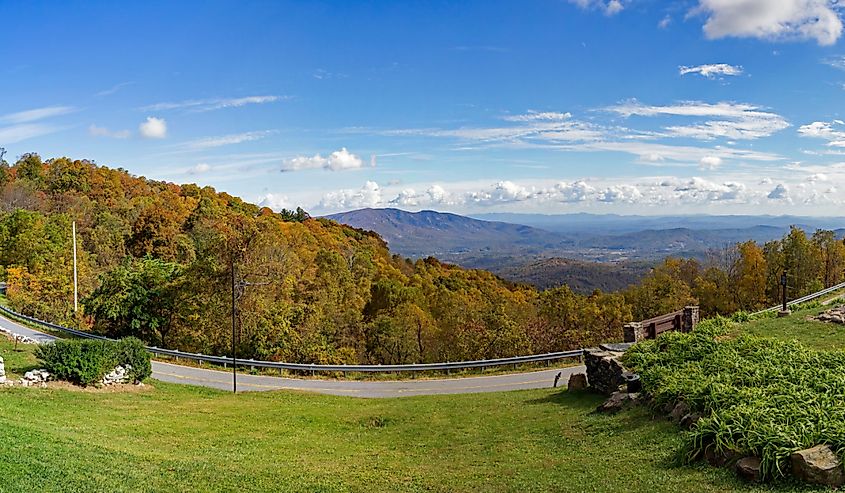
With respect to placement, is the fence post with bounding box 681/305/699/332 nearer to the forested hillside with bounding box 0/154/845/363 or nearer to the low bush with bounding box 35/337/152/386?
the forested hillside with bounding box 0/154/845/363

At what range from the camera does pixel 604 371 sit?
1838 centimetres

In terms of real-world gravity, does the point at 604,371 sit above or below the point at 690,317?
below

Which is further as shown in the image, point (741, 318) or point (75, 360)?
point (741, 318)

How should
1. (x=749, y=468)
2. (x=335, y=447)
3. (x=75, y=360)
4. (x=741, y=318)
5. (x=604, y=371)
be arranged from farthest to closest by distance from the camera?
(x=741, y=318) < (x=75, y=360) < (x=604, y=371) < (x=335, y=447) < (x=749, y=468)

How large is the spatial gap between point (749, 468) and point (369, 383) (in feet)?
73.7

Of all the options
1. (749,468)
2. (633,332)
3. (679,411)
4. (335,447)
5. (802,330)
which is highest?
(802,330)

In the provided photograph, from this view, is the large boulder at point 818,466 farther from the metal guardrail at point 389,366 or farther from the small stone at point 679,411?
the metal guardrail at point 389,366

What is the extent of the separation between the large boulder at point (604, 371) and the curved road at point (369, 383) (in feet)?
24.6

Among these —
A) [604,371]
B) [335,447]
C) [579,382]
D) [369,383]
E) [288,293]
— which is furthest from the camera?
[288,293]

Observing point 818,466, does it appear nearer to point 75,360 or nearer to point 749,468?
point 749,468

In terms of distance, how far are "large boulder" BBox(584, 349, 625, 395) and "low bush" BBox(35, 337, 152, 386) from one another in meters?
17.6

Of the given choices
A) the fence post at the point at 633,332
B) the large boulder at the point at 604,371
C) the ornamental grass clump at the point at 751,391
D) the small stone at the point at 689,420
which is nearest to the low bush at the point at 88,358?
the large boulder at the point at 604,371

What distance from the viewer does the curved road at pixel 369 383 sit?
2741 centimetres

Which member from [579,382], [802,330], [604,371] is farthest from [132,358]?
[802,330]
